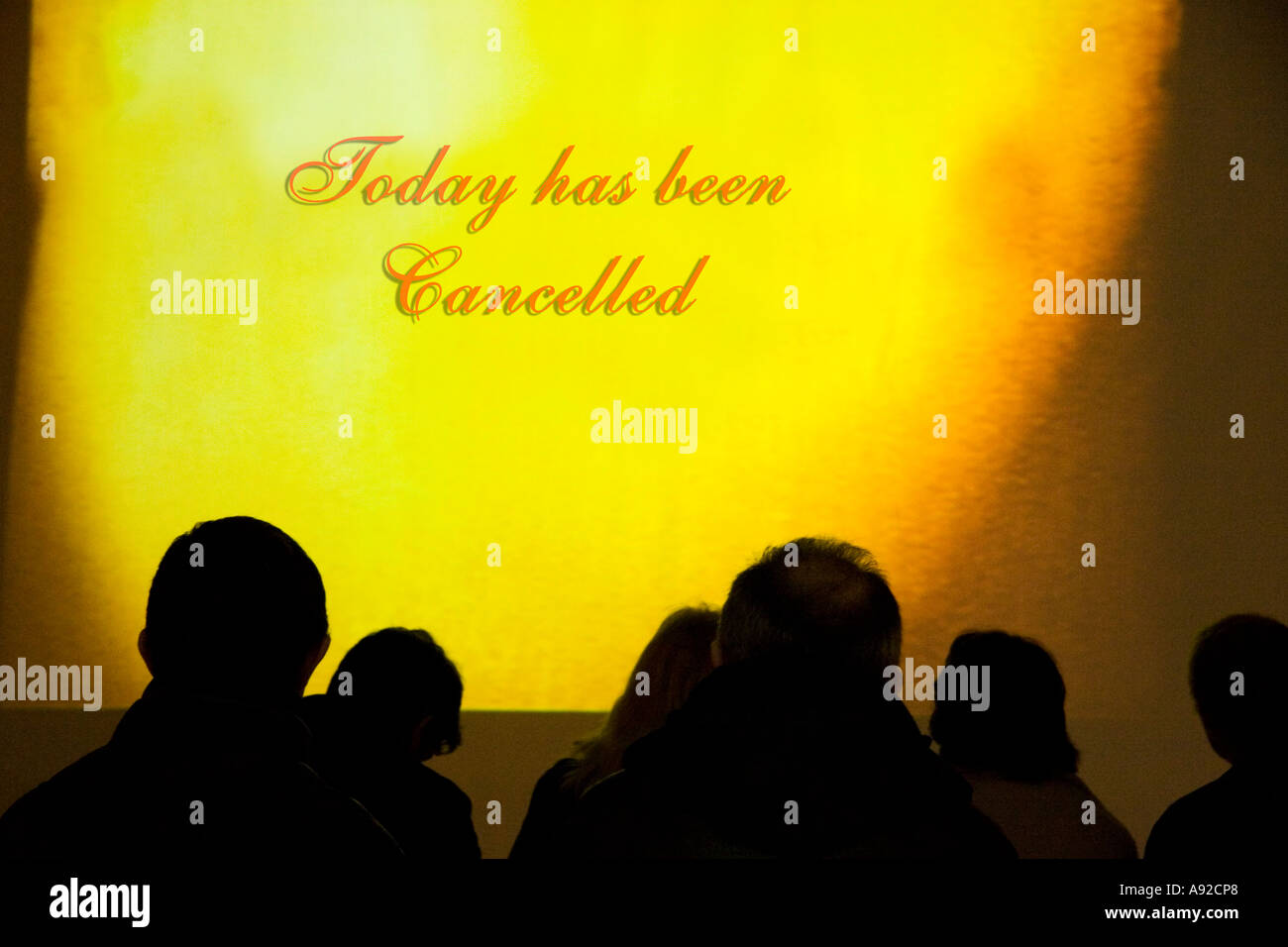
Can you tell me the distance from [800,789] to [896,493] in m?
3.56

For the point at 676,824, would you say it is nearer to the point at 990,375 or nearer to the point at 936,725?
the point at 936,725

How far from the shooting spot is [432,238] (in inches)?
190

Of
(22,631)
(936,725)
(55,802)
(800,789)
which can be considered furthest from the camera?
(22,631)

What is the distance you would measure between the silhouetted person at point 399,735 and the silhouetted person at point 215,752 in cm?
86

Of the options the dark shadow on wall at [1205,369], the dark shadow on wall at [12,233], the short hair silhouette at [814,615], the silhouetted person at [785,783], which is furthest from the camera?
the dark shadow on wall at [12,233]

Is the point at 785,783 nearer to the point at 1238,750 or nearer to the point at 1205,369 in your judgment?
the point at 1238,750

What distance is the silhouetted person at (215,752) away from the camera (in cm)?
118

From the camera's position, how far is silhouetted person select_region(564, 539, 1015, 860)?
1.33 meters

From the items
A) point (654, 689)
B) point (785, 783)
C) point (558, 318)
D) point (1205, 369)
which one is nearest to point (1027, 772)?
point (654, 689)

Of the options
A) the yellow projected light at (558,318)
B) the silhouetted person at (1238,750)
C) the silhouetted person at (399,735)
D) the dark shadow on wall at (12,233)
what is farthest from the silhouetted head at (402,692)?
the dark shadow on wall at (12,233)

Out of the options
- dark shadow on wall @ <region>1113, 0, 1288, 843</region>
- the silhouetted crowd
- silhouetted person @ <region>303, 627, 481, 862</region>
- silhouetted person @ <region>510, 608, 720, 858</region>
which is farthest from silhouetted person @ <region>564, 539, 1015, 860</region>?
dark shadow on wall @ <region>1113, 0, 1288, 843</region>

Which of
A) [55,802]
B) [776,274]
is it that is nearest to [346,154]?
[776,274]

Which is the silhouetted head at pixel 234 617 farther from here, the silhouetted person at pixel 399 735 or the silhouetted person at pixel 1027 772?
the silhouetted person at pixel 1027 772

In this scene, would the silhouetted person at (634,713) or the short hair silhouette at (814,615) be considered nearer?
the short hair silhouette at (814,615)
